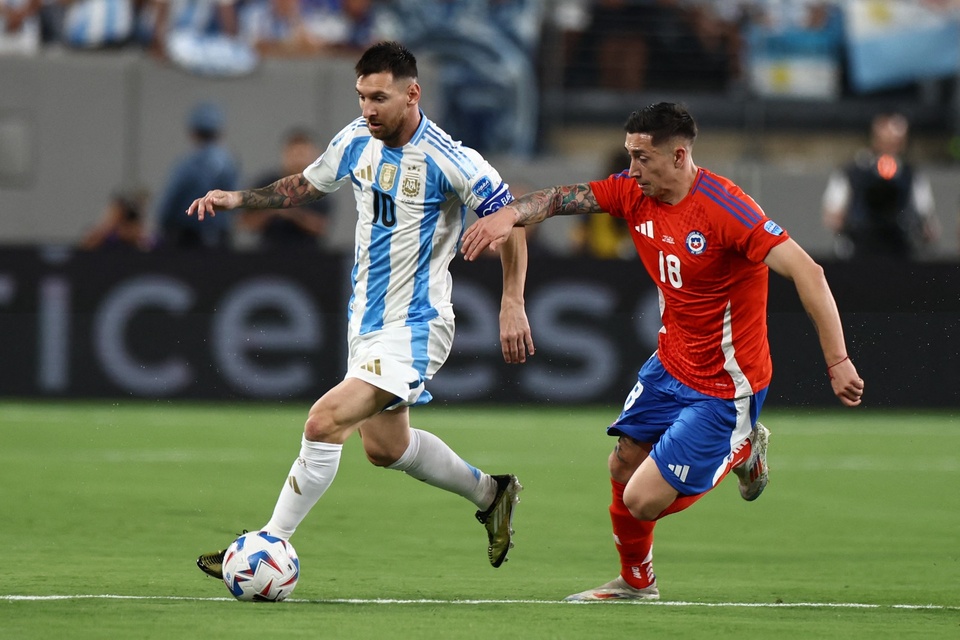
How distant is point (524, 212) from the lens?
6422mm

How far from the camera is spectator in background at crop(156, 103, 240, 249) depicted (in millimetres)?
14641

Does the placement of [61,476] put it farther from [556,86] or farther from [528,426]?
[556,86]

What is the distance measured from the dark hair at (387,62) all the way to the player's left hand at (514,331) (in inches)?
40.9

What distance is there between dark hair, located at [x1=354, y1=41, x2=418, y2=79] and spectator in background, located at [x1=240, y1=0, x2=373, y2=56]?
1207 cm

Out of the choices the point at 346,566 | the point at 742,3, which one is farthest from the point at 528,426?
the point at 742,3

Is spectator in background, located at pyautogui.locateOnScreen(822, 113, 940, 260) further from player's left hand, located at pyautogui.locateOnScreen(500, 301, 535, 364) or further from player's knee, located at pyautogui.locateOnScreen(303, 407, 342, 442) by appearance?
player's knee, located at pyautogui.locateOnScreen(303, 407, 342, 442)

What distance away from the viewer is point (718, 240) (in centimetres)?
645

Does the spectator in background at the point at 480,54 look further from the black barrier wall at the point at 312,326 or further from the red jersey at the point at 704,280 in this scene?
the red jersey at the point at 704,280

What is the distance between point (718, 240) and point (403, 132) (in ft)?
4.62

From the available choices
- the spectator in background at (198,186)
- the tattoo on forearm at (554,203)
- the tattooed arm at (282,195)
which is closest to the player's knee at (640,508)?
the tattoo on forearm at (554,203)

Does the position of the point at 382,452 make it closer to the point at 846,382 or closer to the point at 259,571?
the point at 259,571

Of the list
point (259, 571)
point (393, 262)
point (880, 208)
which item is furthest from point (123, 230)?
point (259, 571)

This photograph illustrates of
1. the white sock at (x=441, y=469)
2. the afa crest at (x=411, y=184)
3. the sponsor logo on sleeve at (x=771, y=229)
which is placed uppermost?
the afa crest at (x=411, y=184)

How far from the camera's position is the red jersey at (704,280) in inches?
256
